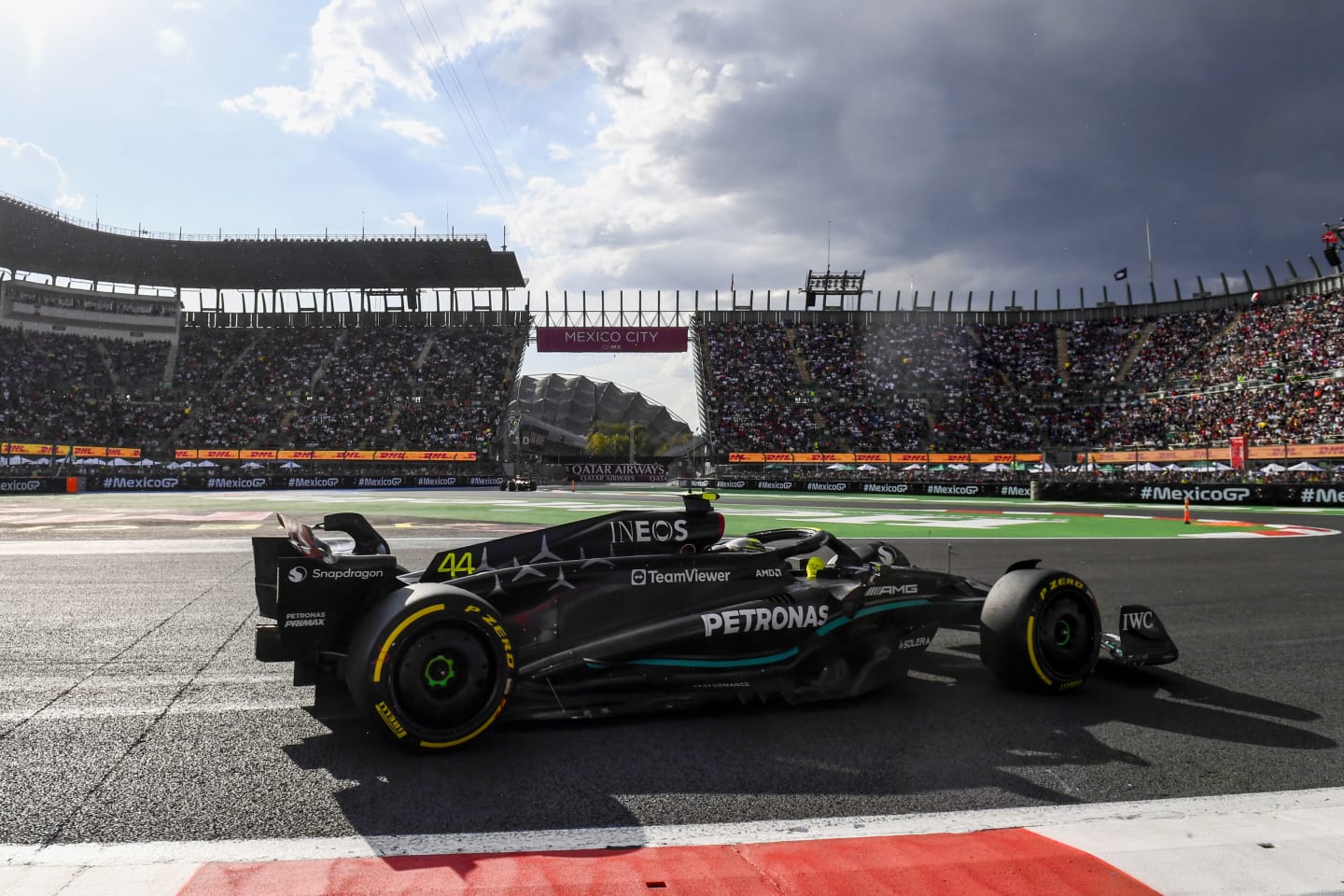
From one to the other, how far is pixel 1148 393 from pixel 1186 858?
190 feet

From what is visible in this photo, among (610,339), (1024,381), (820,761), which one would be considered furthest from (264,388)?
(820,761)

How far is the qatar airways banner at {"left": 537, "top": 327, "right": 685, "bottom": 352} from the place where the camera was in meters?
55.0

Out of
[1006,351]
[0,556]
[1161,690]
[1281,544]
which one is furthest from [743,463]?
[1161,690]

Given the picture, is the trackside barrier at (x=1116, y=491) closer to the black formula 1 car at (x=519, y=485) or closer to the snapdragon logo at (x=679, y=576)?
the black formula 1 car at (x=519, y=485)

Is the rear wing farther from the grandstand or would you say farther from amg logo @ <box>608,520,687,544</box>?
the grandstand

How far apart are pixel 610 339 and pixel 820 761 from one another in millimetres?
52678

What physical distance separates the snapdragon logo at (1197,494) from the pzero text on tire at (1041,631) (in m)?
25.9

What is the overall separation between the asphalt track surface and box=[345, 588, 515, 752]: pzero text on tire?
0.18 m

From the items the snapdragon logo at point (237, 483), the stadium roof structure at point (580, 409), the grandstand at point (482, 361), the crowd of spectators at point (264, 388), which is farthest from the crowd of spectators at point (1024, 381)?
the stadium roof structure at point (580, 409)

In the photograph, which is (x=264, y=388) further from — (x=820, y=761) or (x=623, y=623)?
(x=820, y=761)

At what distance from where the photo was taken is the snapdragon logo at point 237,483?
42.6m

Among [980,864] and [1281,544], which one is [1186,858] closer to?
[980,864]

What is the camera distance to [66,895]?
8.27 ft

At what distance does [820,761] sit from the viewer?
3.84 m
